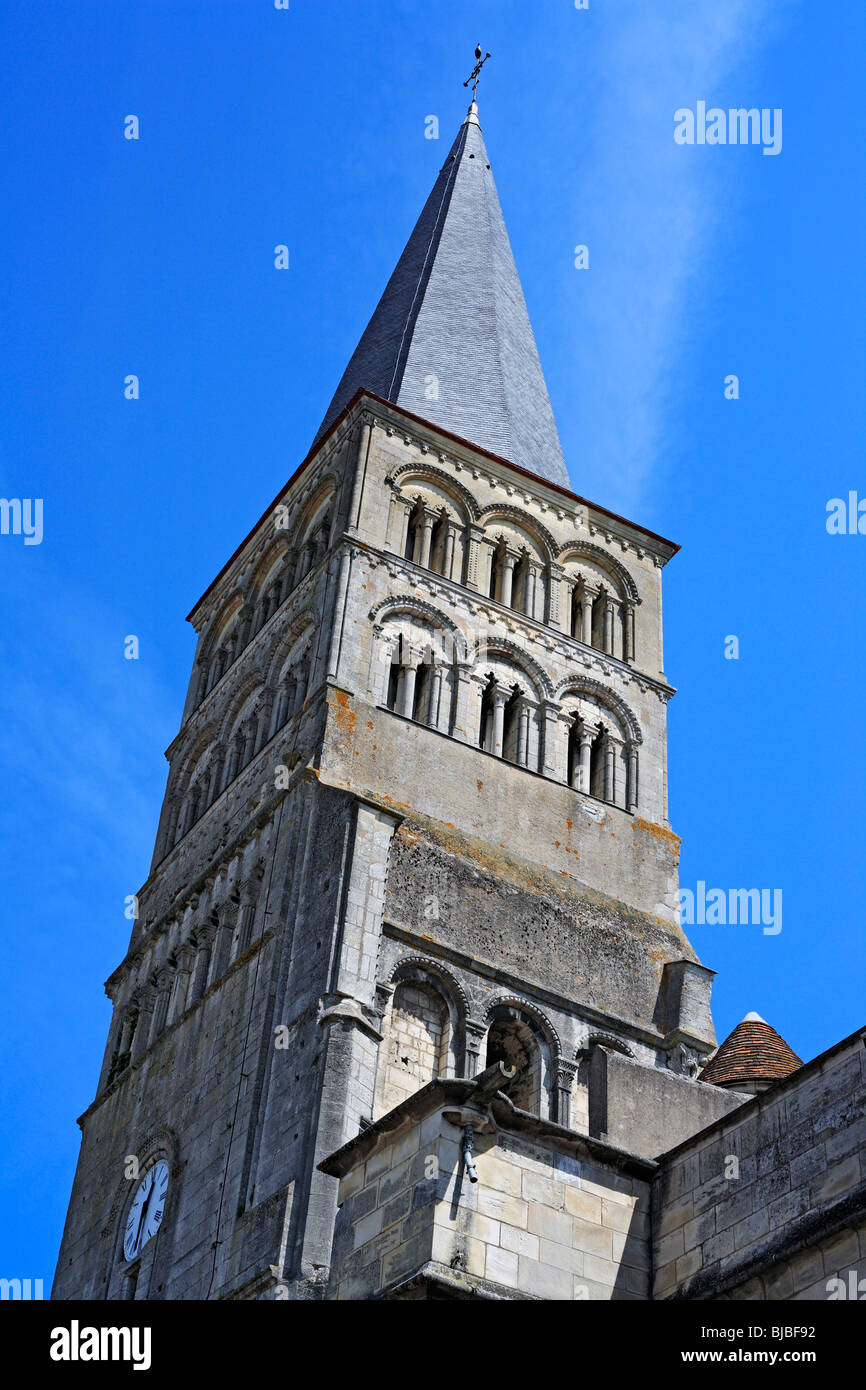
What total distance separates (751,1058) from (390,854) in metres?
5.82

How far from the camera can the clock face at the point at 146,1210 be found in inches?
978

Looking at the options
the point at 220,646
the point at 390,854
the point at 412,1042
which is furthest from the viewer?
the point at 220,646

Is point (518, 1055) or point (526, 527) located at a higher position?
point (526, 527)

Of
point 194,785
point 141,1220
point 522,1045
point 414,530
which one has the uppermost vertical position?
point 414,530

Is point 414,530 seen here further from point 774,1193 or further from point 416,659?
point 774,1193

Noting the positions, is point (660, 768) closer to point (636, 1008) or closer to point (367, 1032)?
point (636, 1008)

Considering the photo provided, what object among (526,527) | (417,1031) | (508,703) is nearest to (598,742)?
(508,703)

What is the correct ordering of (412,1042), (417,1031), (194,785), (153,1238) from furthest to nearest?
1. (194,785)
2. (153,1238)
3. (417,1031)
4. (412,1042)

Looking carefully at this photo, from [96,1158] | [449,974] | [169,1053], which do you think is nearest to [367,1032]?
[449,974]

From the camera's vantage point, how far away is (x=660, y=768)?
103 ft

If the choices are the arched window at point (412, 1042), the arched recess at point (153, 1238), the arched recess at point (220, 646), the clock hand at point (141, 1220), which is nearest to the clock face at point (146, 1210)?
the clock hand at point (141, 1220)

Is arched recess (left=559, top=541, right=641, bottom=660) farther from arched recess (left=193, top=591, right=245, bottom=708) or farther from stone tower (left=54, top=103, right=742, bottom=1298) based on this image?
arched recess (left=193, top=591, right=245, bottom=708)

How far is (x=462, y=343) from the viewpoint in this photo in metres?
37.9

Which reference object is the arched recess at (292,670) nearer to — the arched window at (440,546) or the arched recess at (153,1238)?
the arched window at (440,546)
